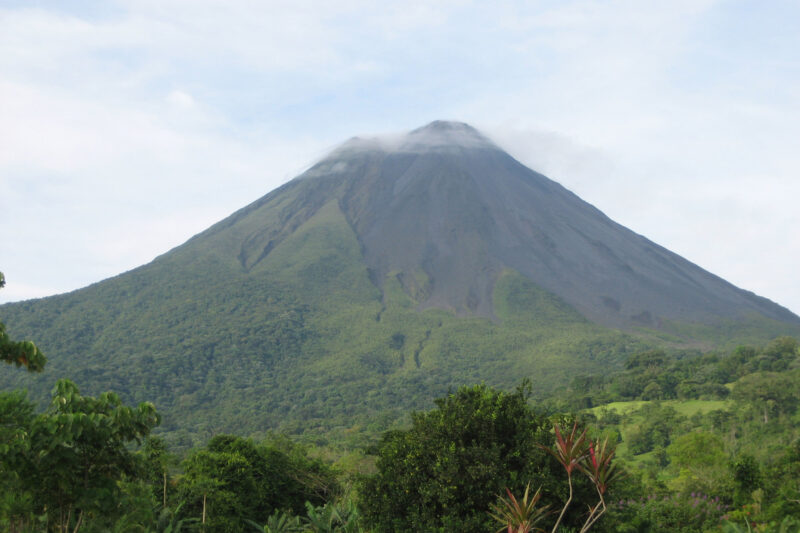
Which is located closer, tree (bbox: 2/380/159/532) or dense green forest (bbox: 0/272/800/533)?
tree (bbox: 2/380/159/532)

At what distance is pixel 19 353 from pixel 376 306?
296 feet

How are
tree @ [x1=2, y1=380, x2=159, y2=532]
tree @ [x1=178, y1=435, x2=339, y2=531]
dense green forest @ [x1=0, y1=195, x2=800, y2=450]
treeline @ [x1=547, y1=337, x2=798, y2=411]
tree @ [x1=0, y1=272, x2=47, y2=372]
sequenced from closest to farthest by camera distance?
tree @ [x1=0, y1=272, x2=47, y2=372]
tree @ [x1=2, y1=380, x2=159, y2=532]
tree @ [x1=178, y1=435, x2=339, y2=531]
treeline @ [x1=547, y1=337, x2=798, y2=411]
dense green forest @ [x1=0, y1=195, x2=800, y2=450]

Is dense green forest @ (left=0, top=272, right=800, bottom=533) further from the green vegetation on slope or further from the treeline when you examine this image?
the green vegetation on slope

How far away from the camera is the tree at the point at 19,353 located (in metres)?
4.64

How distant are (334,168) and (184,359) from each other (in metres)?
71.6

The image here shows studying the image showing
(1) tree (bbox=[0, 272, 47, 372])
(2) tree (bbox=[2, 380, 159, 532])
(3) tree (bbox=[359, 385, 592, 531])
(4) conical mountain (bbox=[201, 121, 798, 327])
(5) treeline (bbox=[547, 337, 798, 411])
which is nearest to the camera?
(1) tree (bbox=[0, 272, 47, 372])

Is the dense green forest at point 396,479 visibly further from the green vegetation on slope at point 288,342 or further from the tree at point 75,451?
the green vegetation on slope at point 288,342

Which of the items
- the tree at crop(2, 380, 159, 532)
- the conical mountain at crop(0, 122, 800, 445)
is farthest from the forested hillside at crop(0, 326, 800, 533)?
the conical mountain at crop(0, 122, 800, 445)

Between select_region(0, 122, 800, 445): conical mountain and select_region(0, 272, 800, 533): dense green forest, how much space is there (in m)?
35.3

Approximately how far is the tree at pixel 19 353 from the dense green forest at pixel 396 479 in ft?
0.04

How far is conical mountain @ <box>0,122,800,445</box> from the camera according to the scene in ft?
235

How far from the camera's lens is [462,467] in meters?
8.93

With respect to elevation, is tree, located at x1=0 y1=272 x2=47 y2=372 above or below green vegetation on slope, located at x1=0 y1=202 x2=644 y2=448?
above

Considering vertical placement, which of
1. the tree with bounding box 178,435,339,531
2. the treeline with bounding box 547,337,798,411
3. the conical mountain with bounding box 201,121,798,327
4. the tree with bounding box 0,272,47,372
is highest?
the conical mountain with bounding box 201,121,798,327
